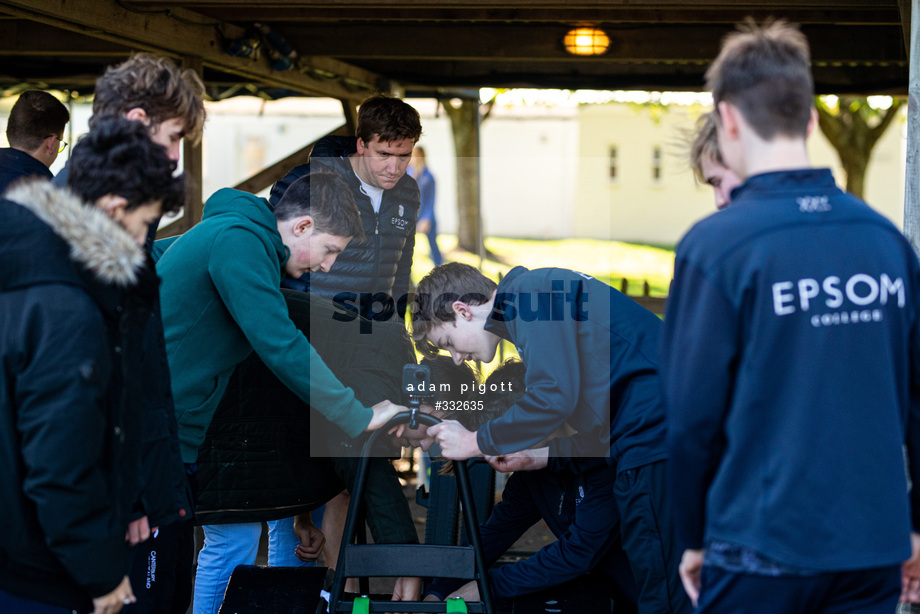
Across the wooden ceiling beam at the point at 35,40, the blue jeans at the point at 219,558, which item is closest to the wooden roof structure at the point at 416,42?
the wooden ceiling beam at the point at 35,40

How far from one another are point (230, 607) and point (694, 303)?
1917mm

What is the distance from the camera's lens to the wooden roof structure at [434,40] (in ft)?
12.9

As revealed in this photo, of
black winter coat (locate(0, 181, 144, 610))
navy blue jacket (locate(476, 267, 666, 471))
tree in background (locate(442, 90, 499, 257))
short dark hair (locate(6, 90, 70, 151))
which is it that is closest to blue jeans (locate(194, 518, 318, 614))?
navy blue jacket (locate(476, 267, 666, 471))

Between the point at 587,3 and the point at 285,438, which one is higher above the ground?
the point at 587,3

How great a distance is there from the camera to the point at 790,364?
1587 mm

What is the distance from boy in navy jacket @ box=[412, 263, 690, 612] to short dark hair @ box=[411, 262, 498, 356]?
11 centimetres

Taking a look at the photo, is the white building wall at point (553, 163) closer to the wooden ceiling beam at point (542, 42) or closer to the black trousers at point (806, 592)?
the wooden ceiling beam at point (542, 42)

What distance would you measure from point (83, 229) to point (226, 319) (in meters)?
0.83

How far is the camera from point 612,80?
246 inches

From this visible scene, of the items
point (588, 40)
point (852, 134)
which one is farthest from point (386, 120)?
point (852, 134)

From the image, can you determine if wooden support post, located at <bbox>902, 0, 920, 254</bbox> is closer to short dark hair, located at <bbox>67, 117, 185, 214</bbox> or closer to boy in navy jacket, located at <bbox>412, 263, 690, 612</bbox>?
boy in navy jacket, located at <bbox>412, 263, 690, 612</bbox>

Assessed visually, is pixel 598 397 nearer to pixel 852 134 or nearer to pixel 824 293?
pixel 824 293

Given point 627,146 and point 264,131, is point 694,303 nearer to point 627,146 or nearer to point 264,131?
point 264,131

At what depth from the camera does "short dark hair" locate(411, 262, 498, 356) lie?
8.85 feet
